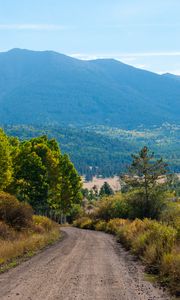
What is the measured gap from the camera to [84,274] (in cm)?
1619

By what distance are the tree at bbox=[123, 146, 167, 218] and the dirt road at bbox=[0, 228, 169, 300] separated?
23.3 metres

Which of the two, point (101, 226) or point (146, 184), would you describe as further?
point (101, 226)

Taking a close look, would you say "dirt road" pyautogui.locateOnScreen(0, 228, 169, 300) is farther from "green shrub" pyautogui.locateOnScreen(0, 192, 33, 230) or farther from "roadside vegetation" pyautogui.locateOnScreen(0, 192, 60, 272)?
"green shrub" pyautogui.locateOnScreen(0, 192, 33, 230)

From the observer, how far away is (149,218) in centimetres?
4294

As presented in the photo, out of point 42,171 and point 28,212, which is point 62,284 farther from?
point 42,171

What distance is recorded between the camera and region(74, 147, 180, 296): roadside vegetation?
16.1m

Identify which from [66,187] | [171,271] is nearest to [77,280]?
[171,271]

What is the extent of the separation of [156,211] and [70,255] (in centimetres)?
2347

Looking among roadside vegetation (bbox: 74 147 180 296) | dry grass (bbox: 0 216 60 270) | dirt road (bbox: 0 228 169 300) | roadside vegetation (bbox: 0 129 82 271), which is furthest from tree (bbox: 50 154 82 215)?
dirt road (bbox: 0 228 169 300)

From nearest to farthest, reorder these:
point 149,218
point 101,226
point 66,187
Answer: point 149,218 < point 101,226 < point 66,187

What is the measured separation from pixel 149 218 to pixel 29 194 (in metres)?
20.8

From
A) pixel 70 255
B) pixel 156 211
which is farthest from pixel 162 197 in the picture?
pixel 70 255

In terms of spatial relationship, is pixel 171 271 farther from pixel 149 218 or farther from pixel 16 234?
pixel 149 218

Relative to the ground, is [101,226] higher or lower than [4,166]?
lower
